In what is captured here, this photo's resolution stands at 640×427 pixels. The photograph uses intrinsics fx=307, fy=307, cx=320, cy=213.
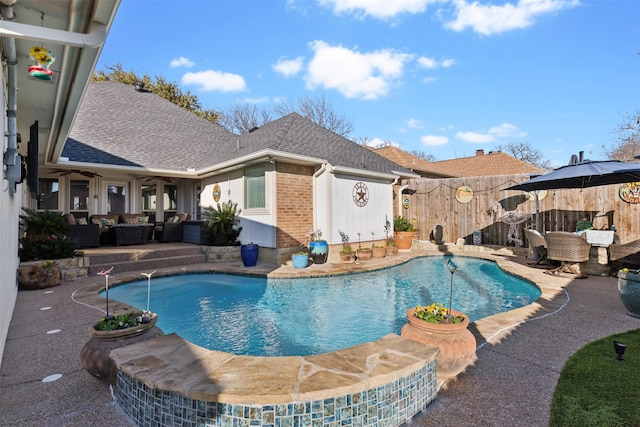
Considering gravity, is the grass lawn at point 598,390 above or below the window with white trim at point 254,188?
below

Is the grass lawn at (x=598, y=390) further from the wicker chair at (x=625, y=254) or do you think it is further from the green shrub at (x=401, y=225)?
the green shrub at (x=401, y=225)

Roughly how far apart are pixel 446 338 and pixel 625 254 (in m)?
6.71

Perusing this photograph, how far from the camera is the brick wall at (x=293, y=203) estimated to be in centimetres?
884

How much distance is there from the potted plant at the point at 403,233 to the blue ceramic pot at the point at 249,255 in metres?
5.68

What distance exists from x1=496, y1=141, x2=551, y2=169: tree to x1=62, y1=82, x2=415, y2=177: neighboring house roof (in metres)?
30.0

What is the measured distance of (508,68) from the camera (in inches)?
525

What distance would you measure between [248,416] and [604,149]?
32.6 meters

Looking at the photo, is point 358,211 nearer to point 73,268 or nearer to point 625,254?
point 625,254

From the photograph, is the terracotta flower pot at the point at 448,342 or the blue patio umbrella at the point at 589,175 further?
the blue patio umbrella at the point at 589,175

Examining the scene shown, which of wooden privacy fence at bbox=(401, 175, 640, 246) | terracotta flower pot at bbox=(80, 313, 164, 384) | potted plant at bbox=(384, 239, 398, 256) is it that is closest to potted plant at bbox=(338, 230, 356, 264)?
potted plant at bbox=(384, 239, 398, 256)

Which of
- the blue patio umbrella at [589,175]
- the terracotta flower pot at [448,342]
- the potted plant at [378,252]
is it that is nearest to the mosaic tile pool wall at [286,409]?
the terracotta flower pot at [448,342]

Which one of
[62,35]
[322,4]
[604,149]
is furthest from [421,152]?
[62,35]

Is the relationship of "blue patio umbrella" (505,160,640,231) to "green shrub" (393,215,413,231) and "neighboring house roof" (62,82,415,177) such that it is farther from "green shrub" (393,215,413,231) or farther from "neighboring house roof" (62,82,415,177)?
"neighboring house roof" (62,82,415,177)

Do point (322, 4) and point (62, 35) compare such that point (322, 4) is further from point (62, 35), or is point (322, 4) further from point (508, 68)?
point (62, 35)
